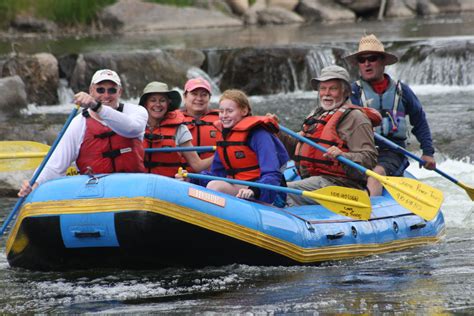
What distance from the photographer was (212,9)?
88.0 ft

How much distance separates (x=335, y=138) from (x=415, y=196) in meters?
0.65

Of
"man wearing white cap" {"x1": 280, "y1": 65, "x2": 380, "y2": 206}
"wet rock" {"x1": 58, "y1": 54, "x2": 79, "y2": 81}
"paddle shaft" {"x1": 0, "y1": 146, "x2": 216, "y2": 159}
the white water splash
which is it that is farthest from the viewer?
"wet rock" {"x1": 58, "y1": 54, "x2": 79, "y2": 81}

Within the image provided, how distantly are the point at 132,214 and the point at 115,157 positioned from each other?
25.8 inches

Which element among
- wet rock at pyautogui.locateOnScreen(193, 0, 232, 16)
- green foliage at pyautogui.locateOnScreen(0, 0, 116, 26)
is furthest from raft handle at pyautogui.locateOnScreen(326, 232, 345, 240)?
wet rock at pyautogui.locateOnScreen(193, 0, 232, 16)

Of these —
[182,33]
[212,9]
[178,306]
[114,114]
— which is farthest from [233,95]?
[212,9]

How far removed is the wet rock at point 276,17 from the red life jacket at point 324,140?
20.3 m

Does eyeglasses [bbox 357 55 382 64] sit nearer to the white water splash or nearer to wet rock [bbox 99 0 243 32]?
the white water splash

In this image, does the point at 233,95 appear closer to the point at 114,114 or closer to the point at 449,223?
the point at 114,114

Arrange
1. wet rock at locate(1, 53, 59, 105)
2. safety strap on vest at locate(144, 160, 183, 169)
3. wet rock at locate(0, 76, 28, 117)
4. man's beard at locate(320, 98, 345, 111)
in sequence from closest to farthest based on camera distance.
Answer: man's beard at locate(320, 98, 345, 111) < safety strap on vest at locate(144, 160, 183, 169) < wet rock at locate(0, 76, 28, 117) < wet rock at locate(1, 53, 59, 105)

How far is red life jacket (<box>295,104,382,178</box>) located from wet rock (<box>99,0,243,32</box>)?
1798 cm

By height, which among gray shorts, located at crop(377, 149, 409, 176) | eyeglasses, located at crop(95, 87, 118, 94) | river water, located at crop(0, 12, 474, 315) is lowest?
river water, located at crop(0, 12, 474, 315)

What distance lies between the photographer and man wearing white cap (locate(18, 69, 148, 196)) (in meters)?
6.13

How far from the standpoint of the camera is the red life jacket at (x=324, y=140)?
672 centimetres

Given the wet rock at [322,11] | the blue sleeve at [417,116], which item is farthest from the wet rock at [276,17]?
the blue sleeve at [417,116]
